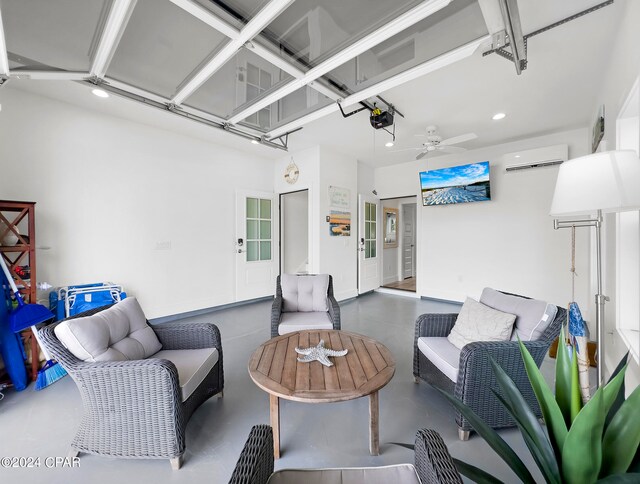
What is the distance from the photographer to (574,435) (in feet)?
2.49

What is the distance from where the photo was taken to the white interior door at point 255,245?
15.4 ft

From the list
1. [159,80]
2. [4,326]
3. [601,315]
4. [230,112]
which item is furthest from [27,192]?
[601,315]

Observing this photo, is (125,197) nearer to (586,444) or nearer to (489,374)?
(489,374)

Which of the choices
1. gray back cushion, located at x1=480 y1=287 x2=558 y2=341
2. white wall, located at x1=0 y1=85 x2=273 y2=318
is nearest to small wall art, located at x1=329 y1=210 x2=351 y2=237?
Result: white wall, located at x1=0 y1=85 x2=273 y2=318

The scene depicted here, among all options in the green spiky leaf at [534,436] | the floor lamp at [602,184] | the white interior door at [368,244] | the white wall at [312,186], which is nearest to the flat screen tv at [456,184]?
the white interior door at [368,244]

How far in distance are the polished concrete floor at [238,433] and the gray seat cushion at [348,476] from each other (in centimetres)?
54

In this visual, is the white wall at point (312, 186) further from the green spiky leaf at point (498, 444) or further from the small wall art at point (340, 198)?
the green spiky leaf at point (498, 444)

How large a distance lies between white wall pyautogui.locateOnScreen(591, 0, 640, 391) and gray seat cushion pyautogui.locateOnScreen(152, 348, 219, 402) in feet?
8.68

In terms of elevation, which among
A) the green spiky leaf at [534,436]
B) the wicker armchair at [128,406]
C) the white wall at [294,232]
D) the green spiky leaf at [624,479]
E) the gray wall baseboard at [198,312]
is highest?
the white wall at [294,232]

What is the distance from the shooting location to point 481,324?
6.28 ft

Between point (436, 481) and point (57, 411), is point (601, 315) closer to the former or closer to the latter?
point (436, 481)

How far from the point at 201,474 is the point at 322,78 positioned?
3030 mm

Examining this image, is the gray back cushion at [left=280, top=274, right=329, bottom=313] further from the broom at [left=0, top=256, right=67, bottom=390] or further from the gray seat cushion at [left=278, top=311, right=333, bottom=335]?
the broom at [left=0, top=256, right=67, bottom=390]

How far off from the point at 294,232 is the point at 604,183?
5.24 m
